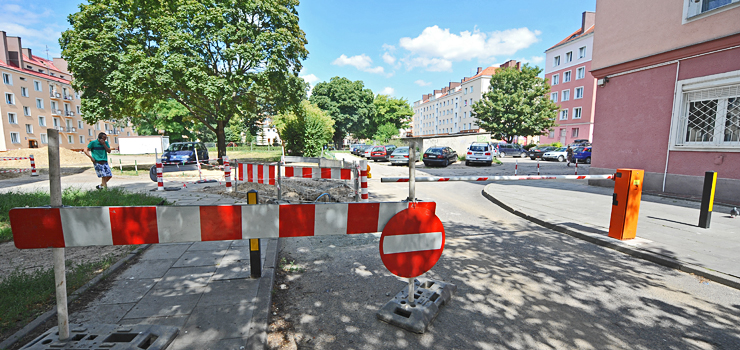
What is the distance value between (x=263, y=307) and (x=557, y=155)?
3255 cm

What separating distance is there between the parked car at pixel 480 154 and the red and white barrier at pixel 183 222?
2234cm

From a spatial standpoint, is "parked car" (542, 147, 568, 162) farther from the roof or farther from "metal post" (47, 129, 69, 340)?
"metal post" (47, 129, 69, 340)

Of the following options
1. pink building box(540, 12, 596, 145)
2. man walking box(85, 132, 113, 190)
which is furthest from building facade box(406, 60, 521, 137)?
man walking box(85, 132, 113, 190)

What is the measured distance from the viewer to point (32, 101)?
43312 millimetres

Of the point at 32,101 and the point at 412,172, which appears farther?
the point at 32,101

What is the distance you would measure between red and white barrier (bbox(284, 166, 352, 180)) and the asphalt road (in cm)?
287

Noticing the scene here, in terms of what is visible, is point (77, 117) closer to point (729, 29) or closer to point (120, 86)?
point (120, 86)

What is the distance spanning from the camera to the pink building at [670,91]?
28.6ft

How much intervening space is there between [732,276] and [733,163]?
7.10 metres

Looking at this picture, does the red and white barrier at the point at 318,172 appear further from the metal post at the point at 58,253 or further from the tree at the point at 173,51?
the tree at the point at 173,51

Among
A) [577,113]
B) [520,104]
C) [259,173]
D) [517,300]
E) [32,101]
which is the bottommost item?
[517,300]

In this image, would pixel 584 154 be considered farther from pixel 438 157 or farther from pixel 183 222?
pixel 183 222

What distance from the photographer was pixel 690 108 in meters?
9.65

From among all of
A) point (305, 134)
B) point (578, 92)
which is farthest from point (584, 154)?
point (578, 92)
